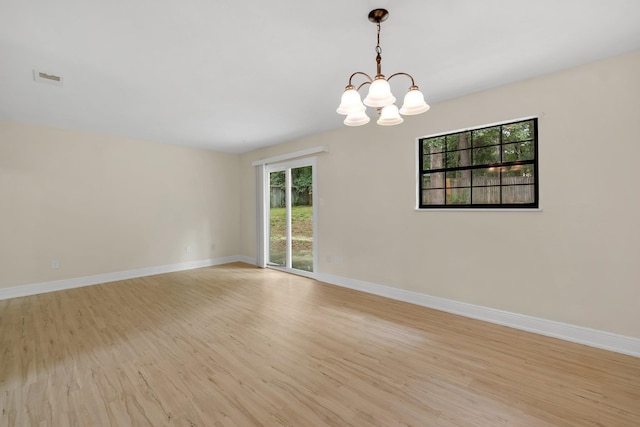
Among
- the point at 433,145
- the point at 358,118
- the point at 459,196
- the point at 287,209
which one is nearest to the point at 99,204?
the point at 287,209

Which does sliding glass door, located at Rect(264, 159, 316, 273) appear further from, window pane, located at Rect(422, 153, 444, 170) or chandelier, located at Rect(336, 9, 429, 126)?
chandelier, located at Rect(336, 9, 429, 126)

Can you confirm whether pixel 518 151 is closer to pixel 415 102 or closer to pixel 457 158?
pixel 457 158

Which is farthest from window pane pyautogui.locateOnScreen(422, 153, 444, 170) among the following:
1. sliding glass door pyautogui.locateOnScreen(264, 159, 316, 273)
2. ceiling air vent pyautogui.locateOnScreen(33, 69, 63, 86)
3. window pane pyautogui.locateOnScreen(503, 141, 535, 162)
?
ceiling air vent pyautogui.locateOnScreen(33, 69, 63, 86)

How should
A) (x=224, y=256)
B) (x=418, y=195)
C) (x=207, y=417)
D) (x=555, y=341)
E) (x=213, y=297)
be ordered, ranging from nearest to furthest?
1. (x=207, y=417)
2. (x=555, y=341)
3. (x=418, y=195)
4. (x=213, y=297)
5. (x=224, y=256)

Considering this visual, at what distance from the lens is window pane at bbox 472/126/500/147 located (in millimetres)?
3186

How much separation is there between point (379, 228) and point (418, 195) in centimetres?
73

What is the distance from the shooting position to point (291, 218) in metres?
5.60

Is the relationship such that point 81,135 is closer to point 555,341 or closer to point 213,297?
point 213,297

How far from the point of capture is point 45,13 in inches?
72.1

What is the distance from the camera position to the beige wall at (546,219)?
246cm

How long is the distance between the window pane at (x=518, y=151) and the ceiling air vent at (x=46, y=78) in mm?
4631

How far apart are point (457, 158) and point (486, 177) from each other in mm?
413

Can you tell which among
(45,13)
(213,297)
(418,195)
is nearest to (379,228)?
(418,195)

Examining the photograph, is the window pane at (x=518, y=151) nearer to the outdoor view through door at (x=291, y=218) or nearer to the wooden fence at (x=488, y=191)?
the wooden fence at (x=488, y=191)
